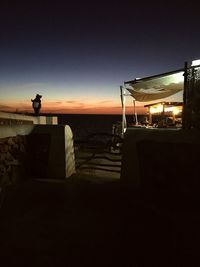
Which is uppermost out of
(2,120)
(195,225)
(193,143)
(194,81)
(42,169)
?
(194,81)

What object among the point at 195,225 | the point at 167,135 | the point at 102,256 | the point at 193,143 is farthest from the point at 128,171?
the point at 102,256

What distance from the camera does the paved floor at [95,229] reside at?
3.67 meters

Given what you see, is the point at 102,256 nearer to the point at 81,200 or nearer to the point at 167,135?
the point at 81,200

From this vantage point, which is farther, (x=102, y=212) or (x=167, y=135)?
(x=167, y=135)

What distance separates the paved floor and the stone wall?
0.62 m

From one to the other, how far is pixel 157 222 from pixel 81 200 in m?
1.89

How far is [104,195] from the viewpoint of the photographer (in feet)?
21.1

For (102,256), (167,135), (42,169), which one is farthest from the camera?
(42,169)

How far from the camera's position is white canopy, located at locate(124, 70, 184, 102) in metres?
10.9

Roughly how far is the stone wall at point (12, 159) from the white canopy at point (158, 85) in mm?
6239

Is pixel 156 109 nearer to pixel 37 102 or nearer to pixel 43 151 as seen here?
pixel 37 102

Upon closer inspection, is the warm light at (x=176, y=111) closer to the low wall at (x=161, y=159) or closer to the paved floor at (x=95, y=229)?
the low wall at (x=161, y=159)

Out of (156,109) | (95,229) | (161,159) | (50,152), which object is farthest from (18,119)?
(156,109)

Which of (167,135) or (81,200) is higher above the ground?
(167,135)
